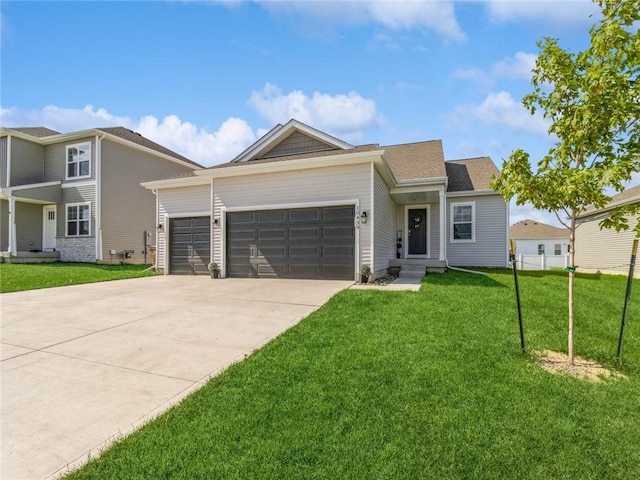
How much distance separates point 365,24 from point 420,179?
5.14 meters

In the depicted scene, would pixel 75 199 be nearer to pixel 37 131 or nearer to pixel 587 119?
pixel 37 131

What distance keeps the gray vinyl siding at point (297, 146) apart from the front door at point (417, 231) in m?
4.80

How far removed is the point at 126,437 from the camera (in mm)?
2457

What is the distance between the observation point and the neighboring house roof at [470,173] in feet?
44.8

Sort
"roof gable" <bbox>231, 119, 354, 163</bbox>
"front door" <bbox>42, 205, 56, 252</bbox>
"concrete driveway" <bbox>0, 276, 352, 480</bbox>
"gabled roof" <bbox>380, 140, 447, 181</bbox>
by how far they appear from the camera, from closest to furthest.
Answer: "concrete driveway" <bbox>0, 276, 352, 480</bbox>, "roof gable" <bbox>231, 119, 354, 163</bbox>, "gabled roof" <bbox>380, 140, 447, 181</bbox>, "front door" <bbox>42, 205, 56, 252</bbox>

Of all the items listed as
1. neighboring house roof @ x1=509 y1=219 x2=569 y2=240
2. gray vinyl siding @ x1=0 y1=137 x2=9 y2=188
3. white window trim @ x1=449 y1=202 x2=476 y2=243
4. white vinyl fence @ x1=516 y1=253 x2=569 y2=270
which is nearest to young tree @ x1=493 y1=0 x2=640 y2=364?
white window trim @ x1=449 y1=202 x2=476 y2=243

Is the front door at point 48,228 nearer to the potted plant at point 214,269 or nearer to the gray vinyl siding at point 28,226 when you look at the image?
the gray vinyl siding at point 28,226

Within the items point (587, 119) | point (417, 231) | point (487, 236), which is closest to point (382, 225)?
point (417, 231)

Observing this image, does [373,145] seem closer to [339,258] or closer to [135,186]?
[339,258]

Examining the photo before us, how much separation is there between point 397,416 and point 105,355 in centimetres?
361

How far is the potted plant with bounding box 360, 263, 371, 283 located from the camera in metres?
9.03

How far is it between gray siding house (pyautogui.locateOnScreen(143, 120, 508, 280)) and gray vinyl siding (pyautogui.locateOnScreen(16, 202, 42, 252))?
9.73 metres

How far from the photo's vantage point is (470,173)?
14766 mm

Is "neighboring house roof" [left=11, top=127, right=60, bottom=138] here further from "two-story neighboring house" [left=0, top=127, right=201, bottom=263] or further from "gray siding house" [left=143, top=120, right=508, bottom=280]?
"gray siding house" [left=143, top=120, right=508, bottom=280]
